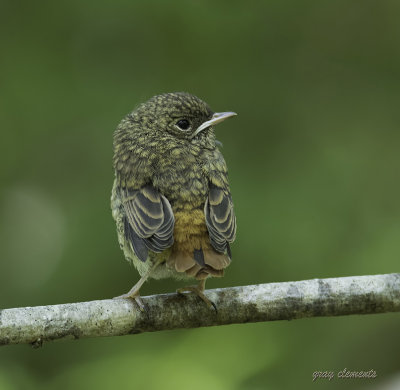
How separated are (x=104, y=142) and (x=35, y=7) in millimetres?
1343

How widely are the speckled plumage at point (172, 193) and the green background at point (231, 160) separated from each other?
1.10 metres

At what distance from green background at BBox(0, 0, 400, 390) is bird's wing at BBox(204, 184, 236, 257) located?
114 cm

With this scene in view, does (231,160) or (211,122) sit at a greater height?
(211,122)

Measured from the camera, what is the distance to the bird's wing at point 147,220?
420 centimetres

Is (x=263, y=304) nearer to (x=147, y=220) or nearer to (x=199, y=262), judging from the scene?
(x=199, y=262)

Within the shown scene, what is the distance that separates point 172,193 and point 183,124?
2.36 ft

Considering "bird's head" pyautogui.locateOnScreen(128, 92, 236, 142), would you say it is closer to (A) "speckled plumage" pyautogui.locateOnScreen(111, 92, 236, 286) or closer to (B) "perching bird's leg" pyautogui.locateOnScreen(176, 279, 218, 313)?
(A) "speckled plumage" pyautogui.locateOnScreen(111, 92, 236, 286)

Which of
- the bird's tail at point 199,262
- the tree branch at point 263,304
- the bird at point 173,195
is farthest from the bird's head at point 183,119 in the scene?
the tree branch at point 263,304

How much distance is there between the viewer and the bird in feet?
13.7

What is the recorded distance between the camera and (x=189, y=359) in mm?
5207

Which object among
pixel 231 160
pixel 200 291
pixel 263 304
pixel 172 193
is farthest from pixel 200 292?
pixel 231 160

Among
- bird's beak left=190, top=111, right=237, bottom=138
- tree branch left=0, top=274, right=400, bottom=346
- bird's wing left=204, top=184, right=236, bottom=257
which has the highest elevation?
bird's beak left=190, top=111, right=237, bottom=138

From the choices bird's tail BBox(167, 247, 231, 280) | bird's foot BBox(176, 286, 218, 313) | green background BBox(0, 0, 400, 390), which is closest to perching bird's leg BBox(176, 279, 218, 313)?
bird's foot BBox(176, 286, 218, 313)

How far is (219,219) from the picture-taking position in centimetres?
432
